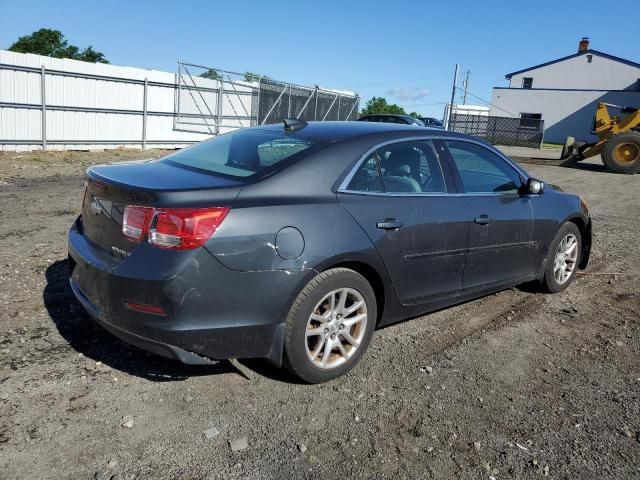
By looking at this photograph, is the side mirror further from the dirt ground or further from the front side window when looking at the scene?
the dirt ground

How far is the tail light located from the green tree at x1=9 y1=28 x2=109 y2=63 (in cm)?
5021

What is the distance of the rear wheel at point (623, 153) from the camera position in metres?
17.6

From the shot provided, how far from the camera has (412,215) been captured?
11.9 ft

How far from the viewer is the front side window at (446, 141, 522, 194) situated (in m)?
4.20

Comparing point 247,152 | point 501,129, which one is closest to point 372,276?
point 247,152

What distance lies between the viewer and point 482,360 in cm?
380

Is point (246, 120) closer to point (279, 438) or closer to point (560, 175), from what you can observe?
point (560, 175)

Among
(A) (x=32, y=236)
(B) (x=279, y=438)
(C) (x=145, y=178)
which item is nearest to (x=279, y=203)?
(C) (x=145, y=178)

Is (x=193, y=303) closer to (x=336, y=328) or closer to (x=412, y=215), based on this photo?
(x=336, y=328)

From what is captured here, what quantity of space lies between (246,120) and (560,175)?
10656 millimetres

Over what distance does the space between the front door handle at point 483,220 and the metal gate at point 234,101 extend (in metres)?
15.0

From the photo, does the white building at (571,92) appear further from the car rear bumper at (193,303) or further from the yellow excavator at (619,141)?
the car rear bumper at (193,303)

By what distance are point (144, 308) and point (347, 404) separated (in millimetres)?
1244

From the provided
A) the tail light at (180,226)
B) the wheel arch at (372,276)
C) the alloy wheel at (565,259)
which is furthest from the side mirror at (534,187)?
the tail light at (180,226)
